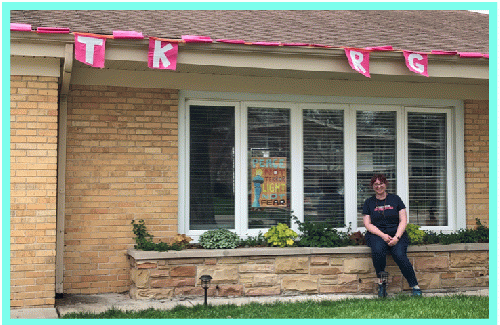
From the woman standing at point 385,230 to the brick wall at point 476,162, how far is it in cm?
148

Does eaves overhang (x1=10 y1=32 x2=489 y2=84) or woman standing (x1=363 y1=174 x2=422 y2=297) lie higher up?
eaves overhang (x1=10 y1=32 x2=489 y2=84)

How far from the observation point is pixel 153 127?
7.14 meters

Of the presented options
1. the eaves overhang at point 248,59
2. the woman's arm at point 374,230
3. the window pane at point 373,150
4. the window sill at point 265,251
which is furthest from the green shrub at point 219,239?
the eaves overhang at point 248,59

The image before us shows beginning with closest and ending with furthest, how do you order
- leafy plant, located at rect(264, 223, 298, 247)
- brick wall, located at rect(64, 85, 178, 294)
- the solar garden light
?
the solar garden light < brick wall, located at rect(64, 85, 178, 294) < leafy plant, located at rect(264, 223, 298, 247)

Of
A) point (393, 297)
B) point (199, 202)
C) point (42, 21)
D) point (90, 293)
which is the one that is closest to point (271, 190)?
point (199, 202)

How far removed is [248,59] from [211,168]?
1715mm

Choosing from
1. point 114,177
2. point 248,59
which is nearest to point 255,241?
point 114,177

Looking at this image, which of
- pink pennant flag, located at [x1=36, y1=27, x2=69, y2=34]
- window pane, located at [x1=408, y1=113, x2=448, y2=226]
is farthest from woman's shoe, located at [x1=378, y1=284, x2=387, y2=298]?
pink pennant flag, located at [x1=36, y1=27, x2=69, y2=34]

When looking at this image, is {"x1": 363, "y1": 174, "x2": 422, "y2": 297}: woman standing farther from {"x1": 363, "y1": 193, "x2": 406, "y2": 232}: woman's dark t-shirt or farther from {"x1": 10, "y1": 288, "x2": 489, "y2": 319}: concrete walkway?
{"x1": 10, "y1": 288, "x2": 489, "y2": 319}: concrete walkway

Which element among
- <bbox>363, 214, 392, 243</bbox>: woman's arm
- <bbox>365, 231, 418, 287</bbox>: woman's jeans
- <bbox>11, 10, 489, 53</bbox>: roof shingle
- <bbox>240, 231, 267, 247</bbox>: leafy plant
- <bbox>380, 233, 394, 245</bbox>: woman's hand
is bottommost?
<bbox>365, 231, 418, 287</bbox>: woman's jeans

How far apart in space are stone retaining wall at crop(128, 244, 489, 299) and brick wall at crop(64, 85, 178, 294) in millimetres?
415

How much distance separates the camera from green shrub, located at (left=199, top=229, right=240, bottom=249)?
6883 millimetres

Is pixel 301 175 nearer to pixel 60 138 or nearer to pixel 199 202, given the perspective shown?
pixel 199 202

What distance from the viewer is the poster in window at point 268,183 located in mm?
7531
